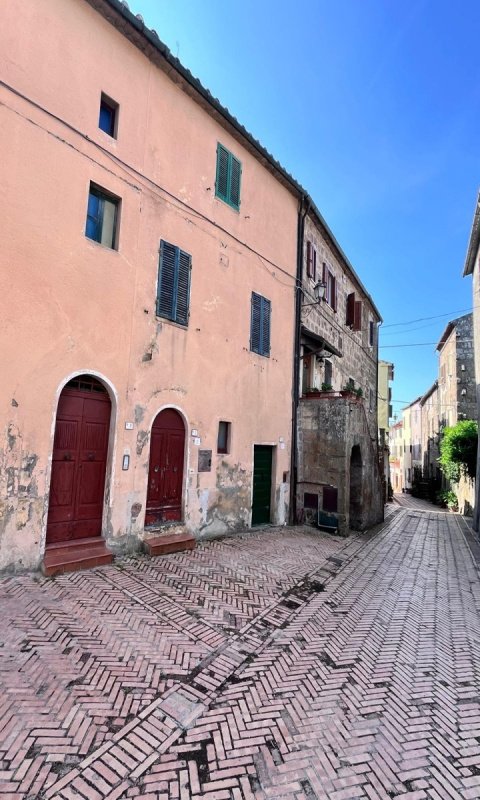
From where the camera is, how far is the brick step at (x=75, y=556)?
5.77 meters

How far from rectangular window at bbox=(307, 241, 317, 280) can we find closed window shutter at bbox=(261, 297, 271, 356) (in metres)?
3.10

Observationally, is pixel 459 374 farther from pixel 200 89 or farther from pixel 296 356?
pixel 200 89

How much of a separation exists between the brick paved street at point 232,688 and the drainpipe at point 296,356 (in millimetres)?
4909

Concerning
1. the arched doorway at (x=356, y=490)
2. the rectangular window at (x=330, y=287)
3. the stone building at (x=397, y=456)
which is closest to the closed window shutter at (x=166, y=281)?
the arched doorway at (x=356, y=490)

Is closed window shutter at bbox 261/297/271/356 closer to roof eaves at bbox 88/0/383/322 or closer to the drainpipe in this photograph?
the drainpipe

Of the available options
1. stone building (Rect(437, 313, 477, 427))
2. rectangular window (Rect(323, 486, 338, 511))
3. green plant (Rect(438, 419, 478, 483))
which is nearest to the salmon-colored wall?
rectangular window (Rect(323, 486, 338, 511))

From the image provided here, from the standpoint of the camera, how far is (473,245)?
622 inches

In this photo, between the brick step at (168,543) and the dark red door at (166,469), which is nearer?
the brick step at (168,543)

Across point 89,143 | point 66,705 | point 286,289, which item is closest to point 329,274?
point 286,289

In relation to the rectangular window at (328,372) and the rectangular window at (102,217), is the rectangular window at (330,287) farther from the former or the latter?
the rectangular window at (102,217)

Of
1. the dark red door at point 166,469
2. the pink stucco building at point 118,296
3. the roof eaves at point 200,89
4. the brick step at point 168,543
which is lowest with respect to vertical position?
the brick step at point 168,543

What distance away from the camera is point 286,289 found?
12.0m

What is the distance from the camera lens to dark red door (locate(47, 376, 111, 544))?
6395 mm

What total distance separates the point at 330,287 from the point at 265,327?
579cm
